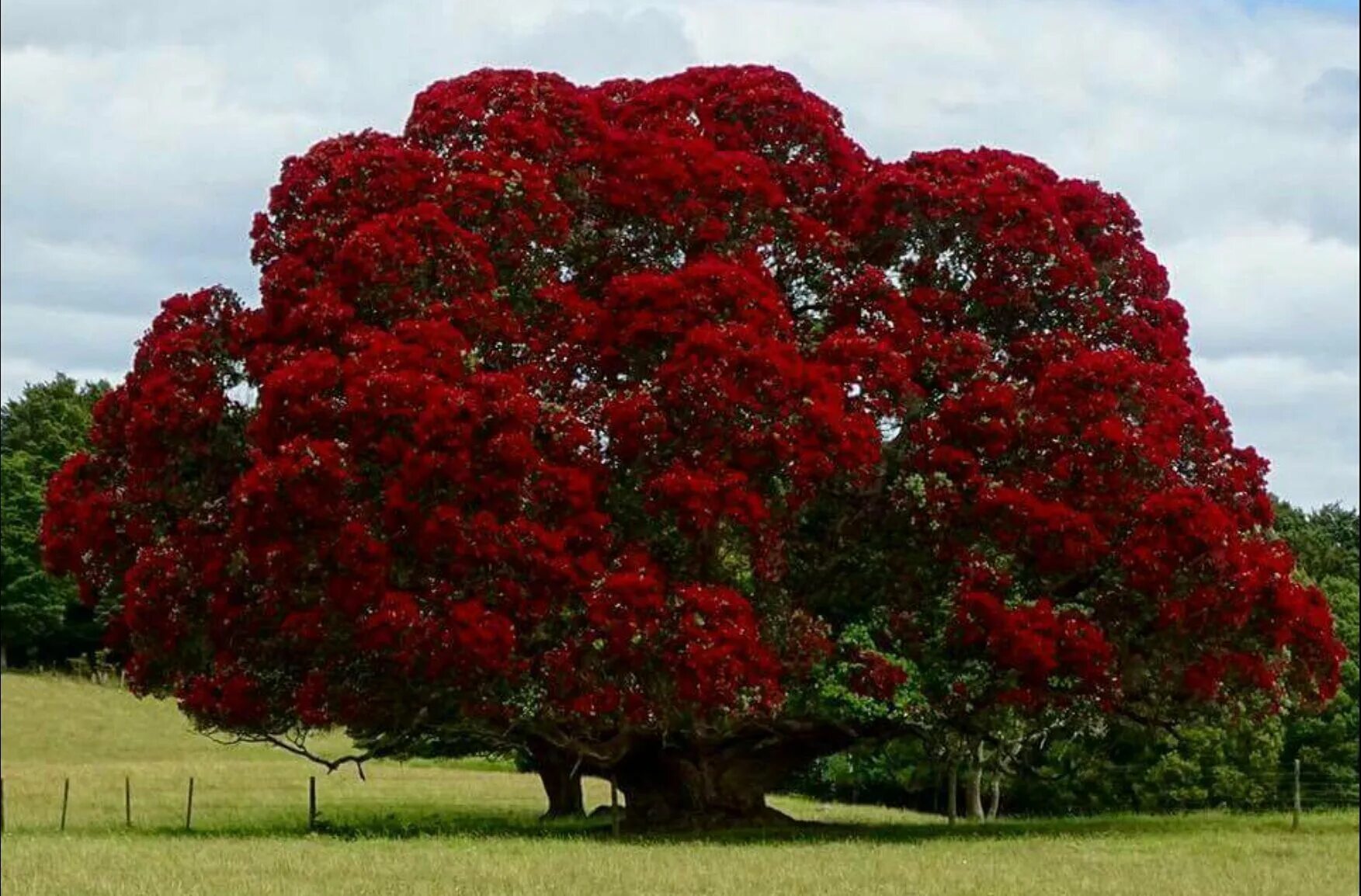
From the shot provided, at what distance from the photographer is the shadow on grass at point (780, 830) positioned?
1387 inches

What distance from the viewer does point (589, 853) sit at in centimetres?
3017

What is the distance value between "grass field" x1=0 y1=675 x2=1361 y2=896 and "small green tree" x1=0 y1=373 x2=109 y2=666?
4385 cm

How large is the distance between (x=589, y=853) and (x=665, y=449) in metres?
7.10

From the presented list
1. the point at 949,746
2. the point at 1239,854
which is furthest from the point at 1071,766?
the point at 1239,854

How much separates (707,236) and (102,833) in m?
17.5

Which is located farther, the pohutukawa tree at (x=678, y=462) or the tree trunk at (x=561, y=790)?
the tree trunk at (x=561, y=790)

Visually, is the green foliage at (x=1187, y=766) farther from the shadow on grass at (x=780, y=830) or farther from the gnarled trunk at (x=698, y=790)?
the gnarled trunk at (x=698, y=790)

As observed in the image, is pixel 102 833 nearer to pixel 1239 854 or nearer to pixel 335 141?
pixel 335 141

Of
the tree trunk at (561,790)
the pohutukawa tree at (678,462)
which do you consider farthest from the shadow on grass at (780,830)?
the pohutukawa tree at (678,462)

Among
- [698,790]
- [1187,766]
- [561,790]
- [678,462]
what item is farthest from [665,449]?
[1187,766]

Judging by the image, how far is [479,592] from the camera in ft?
105

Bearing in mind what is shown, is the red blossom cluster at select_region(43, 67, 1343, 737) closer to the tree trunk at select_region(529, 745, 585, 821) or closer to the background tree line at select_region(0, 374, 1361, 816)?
the background tree line at select_region(0, 374, 1361, 816)

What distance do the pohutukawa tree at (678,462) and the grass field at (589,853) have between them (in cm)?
234

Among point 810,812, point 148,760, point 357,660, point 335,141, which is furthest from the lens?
point 148,760
